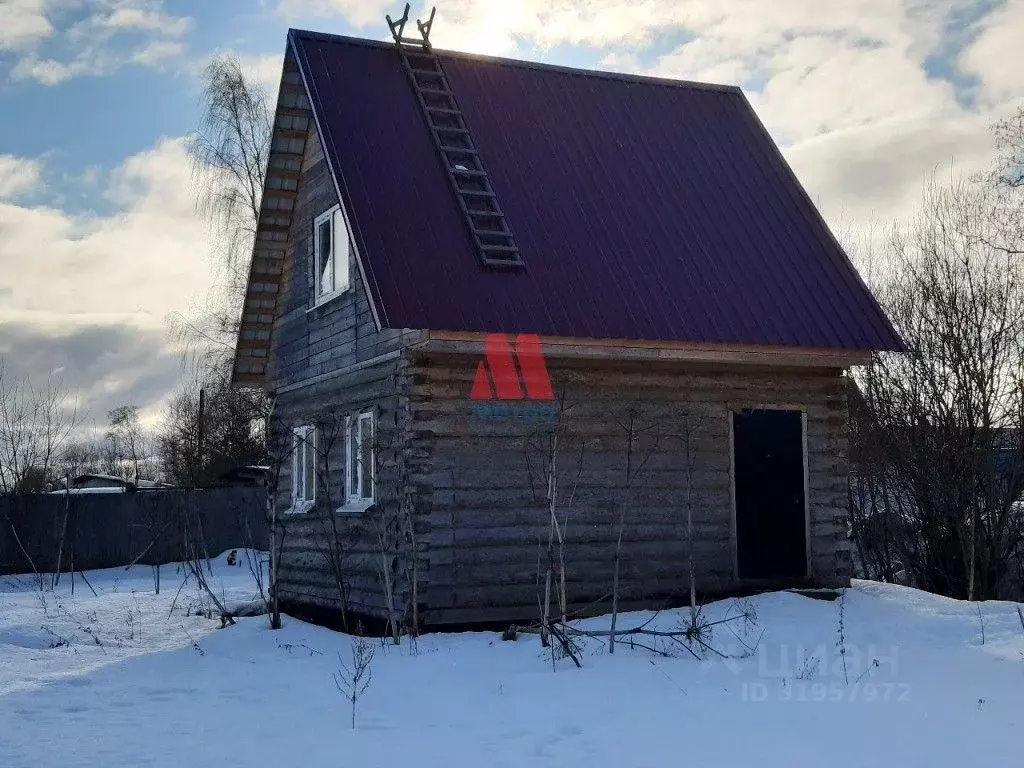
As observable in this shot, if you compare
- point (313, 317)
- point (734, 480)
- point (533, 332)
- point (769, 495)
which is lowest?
point (769, 495)

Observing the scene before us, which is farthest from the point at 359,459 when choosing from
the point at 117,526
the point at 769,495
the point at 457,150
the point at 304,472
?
the point at 117,526

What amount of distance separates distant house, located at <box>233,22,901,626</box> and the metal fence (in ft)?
33.6

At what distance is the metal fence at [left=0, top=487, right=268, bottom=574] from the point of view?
80.7 feet

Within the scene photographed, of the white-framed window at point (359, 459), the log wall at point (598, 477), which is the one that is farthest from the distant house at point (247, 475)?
the log wall at point (598, 477)

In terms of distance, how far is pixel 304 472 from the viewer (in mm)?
15914

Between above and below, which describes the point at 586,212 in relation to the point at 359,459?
above

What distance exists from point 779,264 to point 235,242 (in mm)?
16697

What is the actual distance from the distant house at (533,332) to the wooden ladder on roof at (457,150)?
46 mm

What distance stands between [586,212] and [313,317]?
3892 millimetres

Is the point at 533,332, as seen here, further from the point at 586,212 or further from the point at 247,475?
the point at 247,475

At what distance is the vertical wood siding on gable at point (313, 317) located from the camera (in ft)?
45.2

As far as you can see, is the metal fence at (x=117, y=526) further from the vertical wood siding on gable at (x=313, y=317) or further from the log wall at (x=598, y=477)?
the log wall at (x=598, y=477)

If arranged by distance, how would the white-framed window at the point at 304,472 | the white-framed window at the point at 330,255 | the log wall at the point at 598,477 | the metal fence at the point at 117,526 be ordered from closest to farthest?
the log wall at the point at 598,477
the white-framed window at the point at 330,255
the white-framed window at the point at 304,472
the metal fence at the point at 117,526

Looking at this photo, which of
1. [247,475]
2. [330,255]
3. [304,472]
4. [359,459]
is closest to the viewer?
[359,459]
